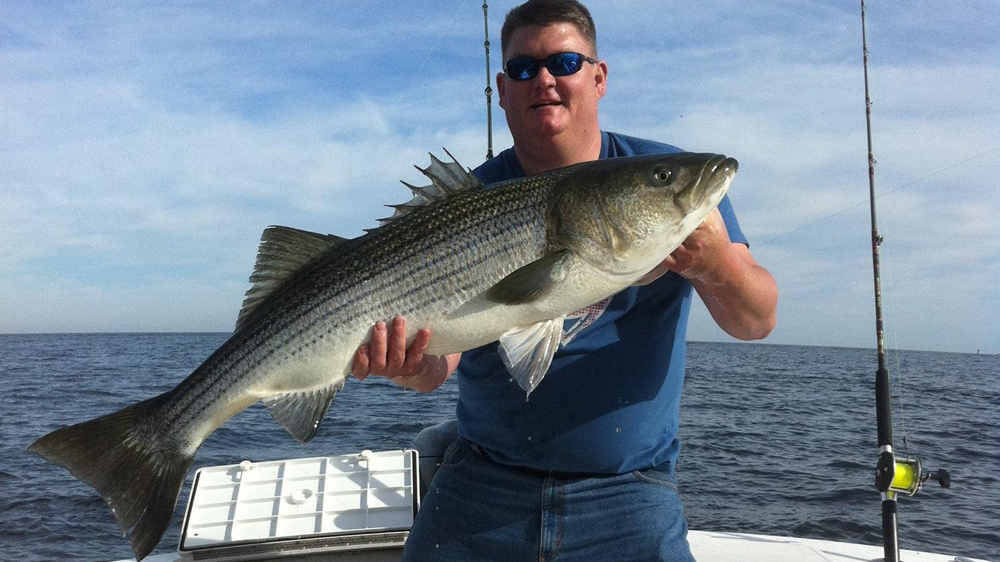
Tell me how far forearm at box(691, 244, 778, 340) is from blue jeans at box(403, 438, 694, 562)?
0.79 m

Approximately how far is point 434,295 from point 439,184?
0.55 metres

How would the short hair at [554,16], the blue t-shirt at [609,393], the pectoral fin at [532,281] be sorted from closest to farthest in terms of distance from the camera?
1. the pectoral fin at [532,281]
2. the blue t-shirt at [609,393]
3. the short hair at [554,16]

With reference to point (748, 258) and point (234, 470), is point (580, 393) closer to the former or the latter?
point (748, 258)

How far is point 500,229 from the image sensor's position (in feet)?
9.98

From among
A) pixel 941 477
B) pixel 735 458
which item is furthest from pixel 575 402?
pixel 735 458

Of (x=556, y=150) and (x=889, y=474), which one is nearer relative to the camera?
(x=556, y=150)

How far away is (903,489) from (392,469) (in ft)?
11.6

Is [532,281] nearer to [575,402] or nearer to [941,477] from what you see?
[575,402]

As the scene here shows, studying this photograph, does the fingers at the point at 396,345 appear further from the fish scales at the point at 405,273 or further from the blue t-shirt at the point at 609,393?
the blue t-shirt at the point at 609,393

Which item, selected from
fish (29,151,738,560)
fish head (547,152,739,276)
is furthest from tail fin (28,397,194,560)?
fish head (547,152,739,276)

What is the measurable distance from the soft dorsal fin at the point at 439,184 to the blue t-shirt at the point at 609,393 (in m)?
0.77

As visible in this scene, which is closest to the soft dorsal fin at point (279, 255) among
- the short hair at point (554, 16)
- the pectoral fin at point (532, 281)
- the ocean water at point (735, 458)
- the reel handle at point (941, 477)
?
the pectoral fin at point (532, 281)

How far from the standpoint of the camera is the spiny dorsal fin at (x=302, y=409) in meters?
3.15

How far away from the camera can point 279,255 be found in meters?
3.34
